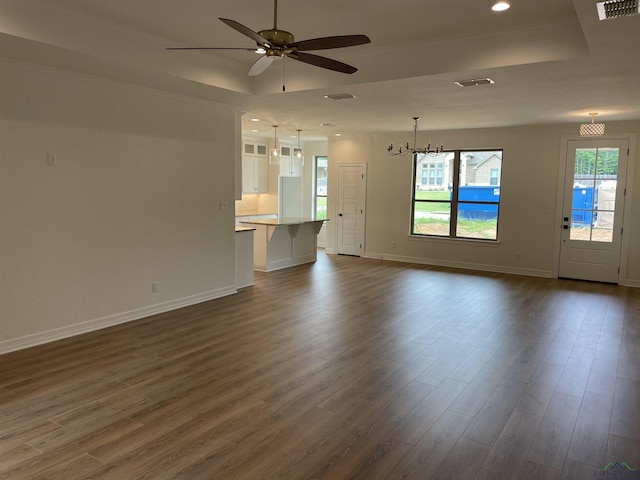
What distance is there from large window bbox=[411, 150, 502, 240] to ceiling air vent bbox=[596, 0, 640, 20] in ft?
18.3

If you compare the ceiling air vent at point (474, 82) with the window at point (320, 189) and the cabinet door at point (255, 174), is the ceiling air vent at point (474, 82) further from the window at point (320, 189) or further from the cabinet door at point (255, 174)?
the window at point (320, 189)

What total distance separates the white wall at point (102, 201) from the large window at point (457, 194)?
433 centimetres

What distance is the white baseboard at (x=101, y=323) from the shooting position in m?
4.14

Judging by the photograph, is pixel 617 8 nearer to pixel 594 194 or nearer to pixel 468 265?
pixel 594 194

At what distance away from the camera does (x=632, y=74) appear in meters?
4.22

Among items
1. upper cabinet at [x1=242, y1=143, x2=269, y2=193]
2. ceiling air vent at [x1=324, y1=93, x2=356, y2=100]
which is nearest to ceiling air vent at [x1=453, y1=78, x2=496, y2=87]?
ceiling air vent at [x1=324, y1=93, x2=356, y2=100]

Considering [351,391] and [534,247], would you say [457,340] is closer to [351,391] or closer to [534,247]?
[351,391]

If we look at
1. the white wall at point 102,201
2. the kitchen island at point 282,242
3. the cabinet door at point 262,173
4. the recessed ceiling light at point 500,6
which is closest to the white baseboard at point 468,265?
the kitchen island at point 282,242

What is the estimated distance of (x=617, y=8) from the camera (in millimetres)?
2750

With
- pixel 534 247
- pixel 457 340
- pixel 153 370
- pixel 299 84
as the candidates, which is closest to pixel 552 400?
pixel 457 340

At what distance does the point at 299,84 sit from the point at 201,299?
2.93 m

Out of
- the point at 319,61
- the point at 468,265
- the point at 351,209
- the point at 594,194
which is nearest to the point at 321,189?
the point at 351,209

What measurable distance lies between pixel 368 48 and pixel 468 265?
527 cm

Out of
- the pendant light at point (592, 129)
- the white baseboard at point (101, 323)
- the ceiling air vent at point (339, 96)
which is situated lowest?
the white baseboard at point (101, 323)
